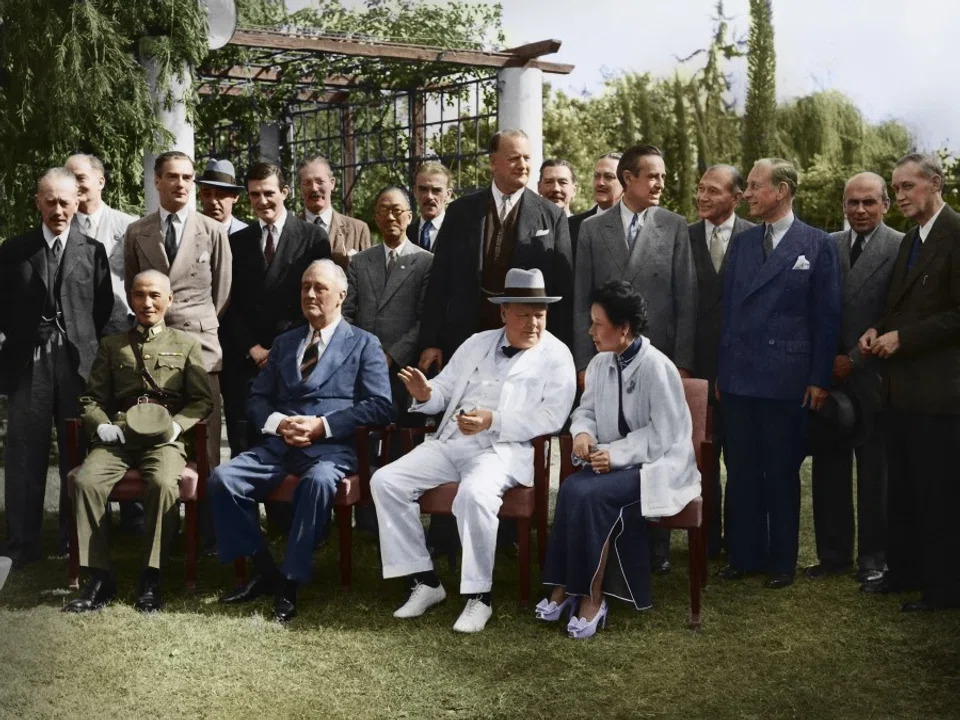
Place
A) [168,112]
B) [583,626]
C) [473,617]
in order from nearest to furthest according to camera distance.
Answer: [583,626], [473,617], [168,112]

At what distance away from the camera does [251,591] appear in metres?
5.10

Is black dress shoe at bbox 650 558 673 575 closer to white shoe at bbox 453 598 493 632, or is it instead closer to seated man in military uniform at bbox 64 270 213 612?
white shoe at bbox 453 598 493 632

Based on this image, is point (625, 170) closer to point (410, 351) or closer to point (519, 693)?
point (410, 351)

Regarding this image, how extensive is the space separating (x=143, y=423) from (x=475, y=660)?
1895 mm

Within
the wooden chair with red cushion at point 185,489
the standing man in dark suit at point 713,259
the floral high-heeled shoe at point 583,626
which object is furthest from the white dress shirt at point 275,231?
the floral high-heeled shoe at point 583,626

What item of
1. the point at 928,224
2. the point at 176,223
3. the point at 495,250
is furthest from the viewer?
the point at 176,223

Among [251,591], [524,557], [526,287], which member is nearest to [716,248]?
[526,287]

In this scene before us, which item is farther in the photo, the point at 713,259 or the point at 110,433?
the point at 713,259

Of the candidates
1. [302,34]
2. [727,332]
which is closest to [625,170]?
[727,332]

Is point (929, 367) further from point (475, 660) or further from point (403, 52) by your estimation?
point (403, 52)

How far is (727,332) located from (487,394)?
1134 millimetres

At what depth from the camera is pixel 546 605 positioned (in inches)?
189

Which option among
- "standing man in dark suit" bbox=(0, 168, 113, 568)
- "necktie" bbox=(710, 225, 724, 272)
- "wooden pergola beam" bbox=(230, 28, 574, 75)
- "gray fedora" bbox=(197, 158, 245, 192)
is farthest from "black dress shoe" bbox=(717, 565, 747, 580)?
"wooden pergola beam" bbox=(230, 28, 574, 75)

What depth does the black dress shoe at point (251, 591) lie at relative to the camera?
199 inches
